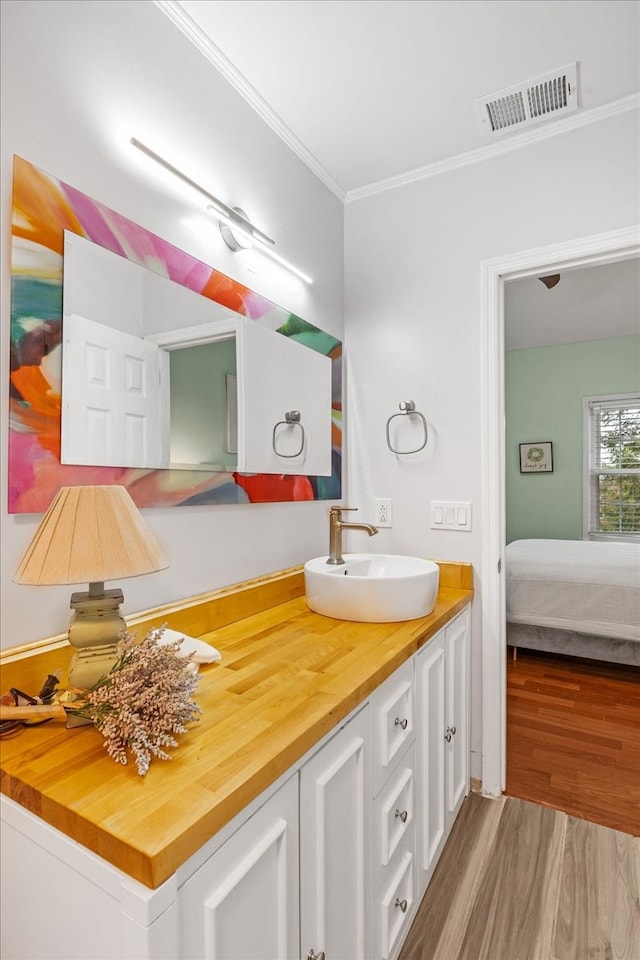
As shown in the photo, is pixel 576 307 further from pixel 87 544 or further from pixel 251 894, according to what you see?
pixel 251 894

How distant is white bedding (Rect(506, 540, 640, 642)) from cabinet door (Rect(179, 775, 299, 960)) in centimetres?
282

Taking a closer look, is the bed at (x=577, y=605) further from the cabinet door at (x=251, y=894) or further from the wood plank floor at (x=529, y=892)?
the cabinet door at (x=251, y=894)

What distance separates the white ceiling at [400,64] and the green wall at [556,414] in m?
3.68

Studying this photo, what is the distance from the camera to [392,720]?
1.23 metres

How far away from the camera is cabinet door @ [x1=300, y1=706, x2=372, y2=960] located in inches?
35.4

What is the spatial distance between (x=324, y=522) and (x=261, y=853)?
4.65 feet

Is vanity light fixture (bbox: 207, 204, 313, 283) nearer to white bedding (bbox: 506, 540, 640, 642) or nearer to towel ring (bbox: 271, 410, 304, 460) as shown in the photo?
towel ring (bbox: 271, 410, 304, 460)

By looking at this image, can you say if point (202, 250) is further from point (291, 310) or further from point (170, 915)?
point (170, 915)

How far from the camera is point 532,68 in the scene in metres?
1.58

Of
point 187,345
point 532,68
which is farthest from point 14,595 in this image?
point 532,68

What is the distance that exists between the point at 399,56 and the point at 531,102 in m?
0.50

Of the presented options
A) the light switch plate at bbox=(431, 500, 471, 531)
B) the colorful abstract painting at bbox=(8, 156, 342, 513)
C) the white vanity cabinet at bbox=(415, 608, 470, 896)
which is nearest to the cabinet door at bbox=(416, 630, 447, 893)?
the white vanity cabinet at bbox=(415, 608, 470, 896)

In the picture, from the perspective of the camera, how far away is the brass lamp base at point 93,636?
3.02ft

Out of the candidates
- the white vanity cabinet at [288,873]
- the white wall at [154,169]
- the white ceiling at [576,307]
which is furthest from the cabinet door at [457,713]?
the white ceiling at [576,307]
